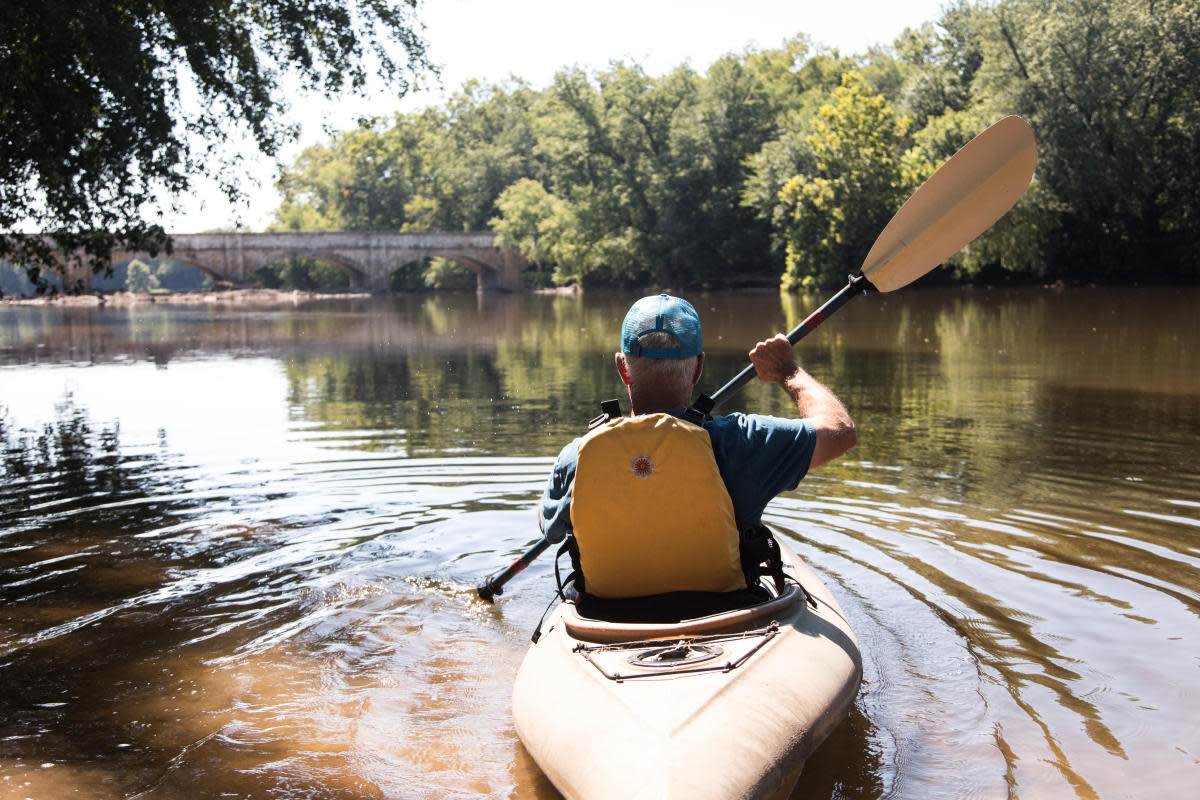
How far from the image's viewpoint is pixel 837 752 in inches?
147

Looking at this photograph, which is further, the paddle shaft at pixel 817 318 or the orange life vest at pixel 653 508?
the paddle shaft at pixel 817 318

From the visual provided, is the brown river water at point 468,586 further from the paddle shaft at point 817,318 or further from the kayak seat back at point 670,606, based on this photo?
the paddle shaft at point 817,318

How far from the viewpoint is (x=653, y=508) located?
3.36 meters

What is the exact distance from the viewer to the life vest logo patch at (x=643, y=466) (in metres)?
3.30

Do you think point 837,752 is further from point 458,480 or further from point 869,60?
point 869,60

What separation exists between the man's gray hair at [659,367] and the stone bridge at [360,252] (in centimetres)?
6492

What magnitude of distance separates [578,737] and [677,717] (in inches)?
13.6

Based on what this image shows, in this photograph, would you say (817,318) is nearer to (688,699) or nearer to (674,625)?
(674,625)

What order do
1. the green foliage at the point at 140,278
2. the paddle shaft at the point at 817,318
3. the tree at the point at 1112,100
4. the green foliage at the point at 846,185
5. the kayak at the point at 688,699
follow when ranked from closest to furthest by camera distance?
the kayak at the point at 688,699 → the paddle shaft at the point at 817,318 → the tree at the point at 1112,100 → the green foliage at the point at 846,185 → the green foliage at the point at 140,278

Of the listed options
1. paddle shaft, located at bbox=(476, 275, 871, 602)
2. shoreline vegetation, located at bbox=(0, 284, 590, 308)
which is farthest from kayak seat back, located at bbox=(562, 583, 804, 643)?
shoreline vegetation, located at bbox=(0, 284, 590, 308)

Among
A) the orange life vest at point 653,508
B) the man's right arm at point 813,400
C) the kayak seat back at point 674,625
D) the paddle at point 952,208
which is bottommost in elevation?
the kayak seat back at point 674,625

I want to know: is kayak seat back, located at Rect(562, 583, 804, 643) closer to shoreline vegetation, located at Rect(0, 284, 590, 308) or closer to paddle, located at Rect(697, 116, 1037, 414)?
paddle, located at Rect(697, 116, 1037, 414)

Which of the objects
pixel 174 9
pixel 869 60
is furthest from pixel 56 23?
pixel 869 60

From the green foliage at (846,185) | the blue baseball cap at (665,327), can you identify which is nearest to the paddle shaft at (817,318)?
the blue baseball cap at (665,327)
